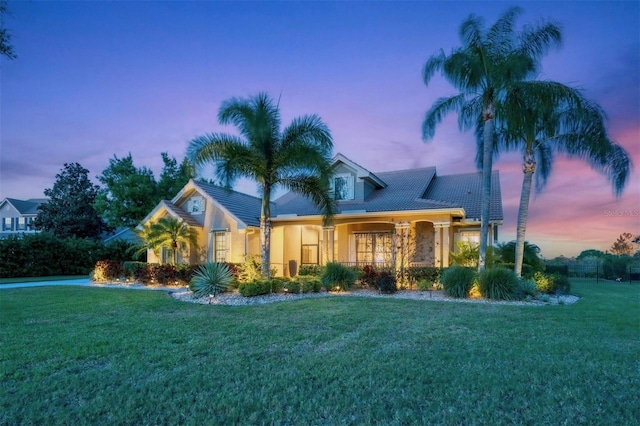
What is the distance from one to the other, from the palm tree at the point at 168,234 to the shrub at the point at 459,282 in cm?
1353

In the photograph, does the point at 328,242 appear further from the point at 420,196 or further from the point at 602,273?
the point at 602,273

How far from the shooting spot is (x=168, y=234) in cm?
1908

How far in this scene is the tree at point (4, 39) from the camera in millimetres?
6043

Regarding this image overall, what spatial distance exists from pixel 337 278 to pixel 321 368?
9.49 metres

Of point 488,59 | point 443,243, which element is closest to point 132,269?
point 443,243

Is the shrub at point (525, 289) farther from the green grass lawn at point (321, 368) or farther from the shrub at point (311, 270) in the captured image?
the shrub at point (311, 270)

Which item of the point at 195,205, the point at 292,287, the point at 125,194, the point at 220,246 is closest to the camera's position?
the point at 292,287

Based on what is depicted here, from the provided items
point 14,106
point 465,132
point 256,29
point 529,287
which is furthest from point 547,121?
point 14,106

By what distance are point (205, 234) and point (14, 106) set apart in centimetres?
992

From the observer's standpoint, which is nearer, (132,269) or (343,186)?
(132,269)

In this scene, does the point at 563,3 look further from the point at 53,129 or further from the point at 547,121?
the point at 53,129

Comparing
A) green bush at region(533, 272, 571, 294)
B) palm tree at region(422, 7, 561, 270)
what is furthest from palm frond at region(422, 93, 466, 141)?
green bush at region(533, 272, 571, 294)

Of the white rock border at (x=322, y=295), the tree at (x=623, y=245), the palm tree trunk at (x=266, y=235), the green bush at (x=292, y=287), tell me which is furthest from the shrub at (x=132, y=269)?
the tree at (x=623, y=245)

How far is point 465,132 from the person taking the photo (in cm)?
1505
